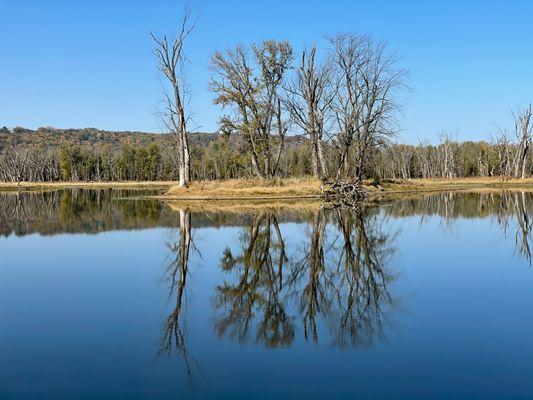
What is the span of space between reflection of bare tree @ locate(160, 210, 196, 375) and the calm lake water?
30 mm

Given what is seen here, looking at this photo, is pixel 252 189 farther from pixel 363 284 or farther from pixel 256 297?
pixel 256 297

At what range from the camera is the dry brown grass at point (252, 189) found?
3734 cm

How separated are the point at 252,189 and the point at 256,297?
29145mm

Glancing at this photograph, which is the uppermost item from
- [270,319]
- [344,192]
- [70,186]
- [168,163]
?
[168,163]

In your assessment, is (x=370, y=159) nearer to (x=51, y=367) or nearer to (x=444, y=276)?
(x=444, y=276)

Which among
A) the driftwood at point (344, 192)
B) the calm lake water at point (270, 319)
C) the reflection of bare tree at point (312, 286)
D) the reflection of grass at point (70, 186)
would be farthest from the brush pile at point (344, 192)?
the reflection of grass at point (70, 186)

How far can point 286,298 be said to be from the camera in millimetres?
8617

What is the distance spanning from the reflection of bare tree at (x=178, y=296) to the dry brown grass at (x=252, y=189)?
64.7 ft

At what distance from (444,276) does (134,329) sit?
249 inches

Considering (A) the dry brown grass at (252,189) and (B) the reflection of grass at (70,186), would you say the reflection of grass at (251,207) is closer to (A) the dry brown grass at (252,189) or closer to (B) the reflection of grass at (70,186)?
(A) the dry brown grass at (252,189)

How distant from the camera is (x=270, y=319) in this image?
A: 24.4ft

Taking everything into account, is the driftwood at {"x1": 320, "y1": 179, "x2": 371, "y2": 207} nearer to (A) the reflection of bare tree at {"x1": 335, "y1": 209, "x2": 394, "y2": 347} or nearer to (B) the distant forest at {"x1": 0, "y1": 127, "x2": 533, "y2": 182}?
(A) the reflection of bare tree at {"x1": 335, "y1": 209, "x2": 394, "y2": 347}

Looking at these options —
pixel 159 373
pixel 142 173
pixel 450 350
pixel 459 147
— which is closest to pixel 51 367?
pixel 159 373

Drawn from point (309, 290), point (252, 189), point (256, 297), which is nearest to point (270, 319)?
point (256, 297)
